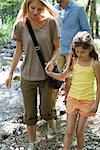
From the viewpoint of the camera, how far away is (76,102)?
3.44 metres

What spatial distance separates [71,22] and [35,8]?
121 centimetres

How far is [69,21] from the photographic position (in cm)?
460

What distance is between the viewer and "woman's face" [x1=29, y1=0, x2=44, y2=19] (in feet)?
11.3

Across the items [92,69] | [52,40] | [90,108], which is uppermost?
[52,40]

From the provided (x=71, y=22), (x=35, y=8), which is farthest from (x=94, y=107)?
(x=71, y=22)

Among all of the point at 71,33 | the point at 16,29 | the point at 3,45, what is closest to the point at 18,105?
the point at 71,33

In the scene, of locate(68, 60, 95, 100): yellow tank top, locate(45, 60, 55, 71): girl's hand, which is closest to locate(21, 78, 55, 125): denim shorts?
locate(45, 60, 55, 71): girl's hand

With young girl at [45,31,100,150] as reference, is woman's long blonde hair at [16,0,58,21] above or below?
above

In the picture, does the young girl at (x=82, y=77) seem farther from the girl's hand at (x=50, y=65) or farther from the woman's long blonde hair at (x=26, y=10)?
the woman's long blonde hair at (x=26, y=10)

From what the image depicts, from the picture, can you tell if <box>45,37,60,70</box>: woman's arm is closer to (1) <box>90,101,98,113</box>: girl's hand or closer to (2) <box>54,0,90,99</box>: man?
(1) <box>90,101,98,113</box>: girl's hand

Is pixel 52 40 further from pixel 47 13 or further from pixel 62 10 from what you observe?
pixel 62 10

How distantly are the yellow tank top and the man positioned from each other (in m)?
1.19

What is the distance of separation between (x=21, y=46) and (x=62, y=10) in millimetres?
1147

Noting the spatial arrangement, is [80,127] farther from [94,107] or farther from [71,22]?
[71,22]
